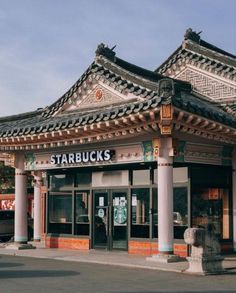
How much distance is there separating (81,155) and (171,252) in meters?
5.36

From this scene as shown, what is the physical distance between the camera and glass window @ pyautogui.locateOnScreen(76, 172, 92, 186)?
21.8 meters

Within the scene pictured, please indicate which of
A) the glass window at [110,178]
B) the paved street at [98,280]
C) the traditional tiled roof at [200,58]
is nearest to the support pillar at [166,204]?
the paved street at [98,280]

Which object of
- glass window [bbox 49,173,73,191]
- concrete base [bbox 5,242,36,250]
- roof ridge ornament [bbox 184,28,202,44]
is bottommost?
concrete base [bbox 5,242,36,250]

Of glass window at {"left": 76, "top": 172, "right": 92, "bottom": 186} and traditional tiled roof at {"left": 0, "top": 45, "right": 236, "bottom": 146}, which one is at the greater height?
traditional tiled roof at {"left": 0, "top": 45, "right": 236, "bottom": 146}

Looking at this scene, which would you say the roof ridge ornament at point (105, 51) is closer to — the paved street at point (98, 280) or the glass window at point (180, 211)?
the glass window at point (180, 211)

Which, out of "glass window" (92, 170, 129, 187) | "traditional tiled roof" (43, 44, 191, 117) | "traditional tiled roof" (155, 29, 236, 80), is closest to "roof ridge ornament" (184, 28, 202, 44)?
"traditional tiled roof" (155, 29, 236, 80)

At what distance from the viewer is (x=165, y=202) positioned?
17.4m

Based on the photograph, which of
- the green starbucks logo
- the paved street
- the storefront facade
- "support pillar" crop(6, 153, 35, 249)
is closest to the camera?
the paved street

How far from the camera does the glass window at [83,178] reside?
71.7ft

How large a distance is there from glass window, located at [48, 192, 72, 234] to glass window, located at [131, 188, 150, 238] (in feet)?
11.3

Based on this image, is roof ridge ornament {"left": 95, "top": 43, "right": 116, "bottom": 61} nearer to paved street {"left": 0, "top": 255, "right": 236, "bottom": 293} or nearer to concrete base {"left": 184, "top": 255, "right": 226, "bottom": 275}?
paved street {"left": 0, "top": 255, "right": 236, "bottom": 293}

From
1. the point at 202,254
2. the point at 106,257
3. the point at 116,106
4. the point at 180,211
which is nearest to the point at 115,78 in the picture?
the point at 116,106

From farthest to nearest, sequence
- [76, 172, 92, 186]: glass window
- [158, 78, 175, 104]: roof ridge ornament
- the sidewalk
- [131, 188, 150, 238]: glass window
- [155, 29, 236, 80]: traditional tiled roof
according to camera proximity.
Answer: [155, 29, 236, 80]: traditional tiled roof
[76, 172, 92, 186]: glass window
[131, 188, 150, 238]: glass window
the sidewalk
[158, 78, 175, 104]: roof ridge ornament

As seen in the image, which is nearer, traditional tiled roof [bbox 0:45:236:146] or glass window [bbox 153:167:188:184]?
traditional tiled roof [bbox 0:45:236:146]
